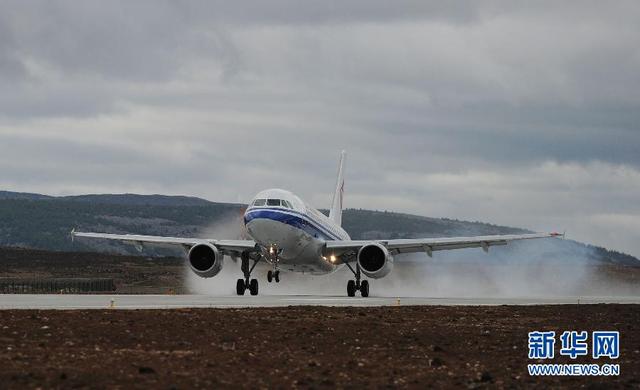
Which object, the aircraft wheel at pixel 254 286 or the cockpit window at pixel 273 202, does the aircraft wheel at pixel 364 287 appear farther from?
the cockpit window at pixel 273 202

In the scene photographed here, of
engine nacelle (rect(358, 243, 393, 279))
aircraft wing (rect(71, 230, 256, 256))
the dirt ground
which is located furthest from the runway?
aircraft wing (rect(71, 230, 256, 256))

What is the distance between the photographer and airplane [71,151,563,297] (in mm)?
56531

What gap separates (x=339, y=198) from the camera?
8494 centimetres

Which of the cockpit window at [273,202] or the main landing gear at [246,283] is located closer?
the cockpit window at [273,202]

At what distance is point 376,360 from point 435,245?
1664 inches

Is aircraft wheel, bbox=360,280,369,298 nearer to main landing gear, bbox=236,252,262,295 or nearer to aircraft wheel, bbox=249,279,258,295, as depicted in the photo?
main landing gear, bbox=236,252,262,295

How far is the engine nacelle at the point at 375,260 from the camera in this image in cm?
5962

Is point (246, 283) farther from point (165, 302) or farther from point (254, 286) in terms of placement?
point (165, 302)

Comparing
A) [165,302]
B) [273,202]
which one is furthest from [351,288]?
[165,302]

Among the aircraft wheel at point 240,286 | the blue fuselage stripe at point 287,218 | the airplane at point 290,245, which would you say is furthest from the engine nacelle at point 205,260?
the blue fuselage stripe at point 287,218

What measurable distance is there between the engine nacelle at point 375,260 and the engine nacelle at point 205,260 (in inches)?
287

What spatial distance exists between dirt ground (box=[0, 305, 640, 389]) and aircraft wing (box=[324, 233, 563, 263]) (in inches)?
978

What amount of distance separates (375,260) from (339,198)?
986 inches

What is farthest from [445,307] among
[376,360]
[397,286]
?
[397,286]
